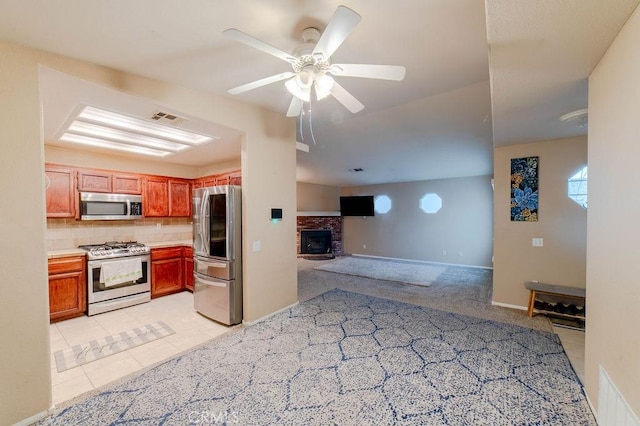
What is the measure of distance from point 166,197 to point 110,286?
172 centimetres

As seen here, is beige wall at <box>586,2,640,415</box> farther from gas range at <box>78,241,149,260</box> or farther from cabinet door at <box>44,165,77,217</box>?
cabinet door at <box>44,165,77,217</box>

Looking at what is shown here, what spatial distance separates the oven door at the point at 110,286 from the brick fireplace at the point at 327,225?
199 inches

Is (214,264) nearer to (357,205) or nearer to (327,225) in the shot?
(327,225)

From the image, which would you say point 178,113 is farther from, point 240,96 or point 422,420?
point 422,420

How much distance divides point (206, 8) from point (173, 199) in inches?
158

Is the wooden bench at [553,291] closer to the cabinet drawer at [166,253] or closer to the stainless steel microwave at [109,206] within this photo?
the cabinet drawer at [166,253]

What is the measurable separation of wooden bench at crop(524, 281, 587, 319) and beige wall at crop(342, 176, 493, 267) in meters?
3.61

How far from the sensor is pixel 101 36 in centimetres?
176

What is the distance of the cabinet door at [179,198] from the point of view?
15.8 ft

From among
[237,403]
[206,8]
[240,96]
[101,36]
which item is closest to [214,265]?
[237,403]

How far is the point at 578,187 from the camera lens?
10.9ft

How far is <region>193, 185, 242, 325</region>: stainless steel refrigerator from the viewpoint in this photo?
3137 millimetres

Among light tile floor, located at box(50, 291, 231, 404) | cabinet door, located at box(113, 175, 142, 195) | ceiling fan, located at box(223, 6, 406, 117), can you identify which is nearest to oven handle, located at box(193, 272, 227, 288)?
light tile floor, located at box(50, 291, 231, 404)

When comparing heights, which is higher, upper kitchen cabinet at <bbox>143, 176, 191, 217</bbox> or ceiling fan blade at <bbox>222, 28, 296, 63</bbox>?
ceiling fan blade at <bbox>222, 28, 296, 63</bbox>
